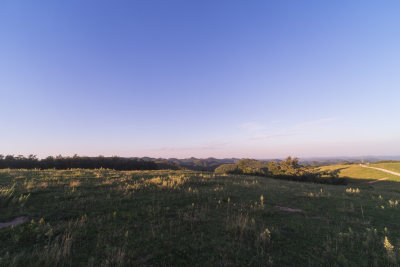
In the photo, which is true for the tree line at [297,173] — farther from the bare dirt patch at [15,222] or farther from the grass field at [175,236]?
the bare dirt patch at [15,222]

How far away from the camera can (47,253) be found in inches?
144

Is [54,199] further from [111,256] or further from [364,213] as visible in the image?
[364,213]

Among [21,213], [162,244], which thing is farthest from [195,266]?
[21,213]

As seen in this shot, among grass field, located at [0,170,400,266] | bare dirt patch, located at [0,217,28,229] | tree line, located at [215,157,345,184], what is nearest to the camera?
grass field, located at [0,170,400,266]

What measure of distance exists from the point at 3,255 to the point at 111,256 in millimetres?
2703

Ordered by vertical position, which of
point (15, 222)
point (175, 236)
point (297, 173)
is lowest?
point (297, 173)

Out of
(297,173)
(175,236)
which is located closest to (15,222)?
(175,236)

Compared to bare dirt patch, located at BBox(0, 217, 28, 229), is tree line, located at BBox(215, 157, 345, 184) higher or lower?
lower

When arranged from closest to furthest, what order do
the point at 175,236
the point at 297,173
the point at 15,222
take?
1. the point at 175,236
2. the point at 15,222
3. the point at 297,173

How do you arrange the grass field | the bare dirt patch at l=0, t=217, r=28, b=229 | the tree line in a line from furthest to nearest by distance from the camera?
the tree line < the bare dirt patch at l=0, t=217, r=28, b=229 < the grass field

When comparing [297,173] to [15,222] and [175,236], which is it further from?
[15,222]

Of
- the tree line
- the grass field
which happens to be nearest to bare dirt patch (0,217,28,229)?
the grass field

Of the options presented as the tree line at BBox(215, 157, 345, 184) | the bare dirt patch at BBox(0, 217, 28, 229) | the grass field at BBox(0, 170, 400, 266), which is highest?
the bare dirt patch at BBox(0, 217, 28, 229)

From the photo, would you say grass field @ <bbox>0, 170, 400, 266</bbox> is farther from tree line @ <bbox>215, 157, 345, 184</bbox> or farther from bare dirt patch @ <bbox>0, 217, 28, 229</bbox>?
tree line @ <bbox>215, 157, 345, 184</bbox>
